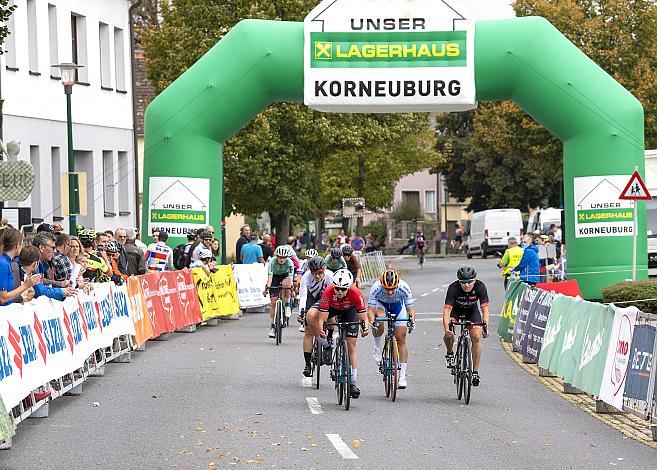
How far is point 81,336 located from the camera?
52.3 ft

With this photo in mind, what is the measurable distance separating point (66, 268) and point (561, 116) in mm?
12286

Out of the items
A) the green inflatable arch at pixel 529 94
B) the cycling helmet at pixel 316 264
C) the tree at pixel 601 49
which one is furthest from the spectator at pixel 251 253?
the tree at pixel 601 49

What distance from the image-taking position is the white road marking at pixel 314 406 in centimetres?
1397

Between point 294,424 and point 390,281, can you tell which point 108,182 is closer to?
point 390,281

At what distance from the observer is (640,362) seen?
12.6 metres

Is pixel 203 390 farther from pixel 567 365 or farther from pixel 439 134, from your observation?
pixel 439 134

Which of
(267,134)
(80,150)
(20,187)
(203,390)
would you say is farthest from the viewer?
(267,134)

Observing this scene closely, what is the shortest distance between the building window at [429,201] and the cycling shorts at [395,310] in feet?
315

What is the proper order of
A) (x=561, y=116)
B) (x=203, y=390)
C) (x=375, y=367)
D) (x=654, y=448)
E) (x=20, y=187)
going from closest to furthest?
(x=654, y=448) < (x=203, y=390) < (x=375, y=367) < (x=20, y=187) < (x=561, y=116)

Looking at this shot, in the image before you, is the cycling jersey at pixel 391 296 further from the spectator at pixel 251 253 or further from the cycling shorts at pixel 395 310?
the spectator at pixel 251 253

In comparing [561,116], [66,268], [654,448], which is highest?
[561,116]

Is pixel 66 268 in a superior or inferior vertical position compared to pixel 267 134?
inferior

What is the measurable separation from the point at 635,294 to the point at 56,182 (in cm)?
1637

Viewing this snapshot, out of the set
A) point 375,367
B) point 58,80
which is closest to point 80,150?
point 58,80
